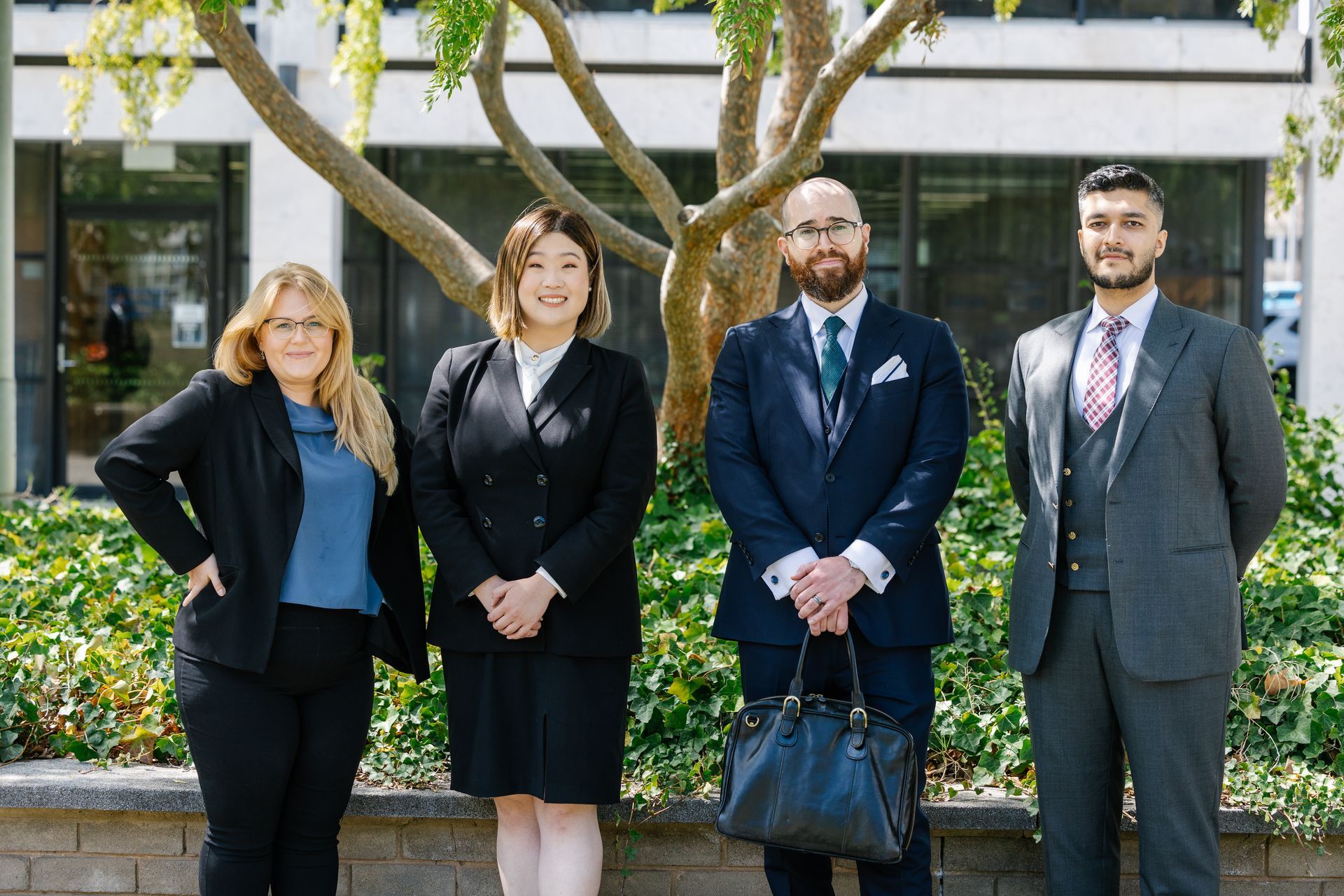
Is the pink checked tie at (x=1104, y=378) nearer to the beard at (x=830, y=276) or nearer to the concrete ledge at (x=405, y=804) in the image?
the beard at (x=830, y=276)

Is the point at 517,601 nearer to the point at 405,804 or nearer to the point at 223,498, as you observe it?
the point at 223,498

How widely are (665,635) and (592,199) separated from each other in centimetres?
845

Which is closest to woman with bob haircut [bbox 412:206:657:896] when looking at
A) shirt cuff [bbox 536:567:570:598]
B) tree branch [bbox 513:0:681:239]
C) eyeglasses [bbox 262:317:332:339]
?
shirt cuff [bbox 536:567:570:598]

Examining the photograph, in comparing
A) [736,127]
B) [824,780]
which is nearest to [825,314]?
[824,780]

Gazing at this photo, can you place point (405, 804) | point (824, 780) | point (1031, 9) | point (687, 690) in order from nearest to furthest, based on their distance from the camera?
1. point (824, 780)
2. point (405, 804)
3. point (687, 690)
4. point (1031, 9)

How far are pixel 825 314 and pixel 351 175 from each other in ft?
12.6

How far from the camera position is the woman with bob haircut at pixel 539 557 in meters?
3.30

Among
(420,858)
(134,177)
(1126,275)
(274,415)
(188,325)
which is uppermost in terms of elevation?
(134,177)

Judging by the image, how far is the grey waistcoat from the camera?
3.17 m

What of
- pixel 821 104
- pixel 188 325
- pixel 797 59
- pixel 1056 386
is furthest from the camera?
pixel 188 325

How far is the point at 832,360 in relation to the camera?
134 inches

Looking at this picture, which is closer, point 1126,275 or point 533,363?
point 1126,275

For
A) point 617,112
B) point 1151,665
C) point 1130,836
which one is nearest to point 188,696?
point 1151,665

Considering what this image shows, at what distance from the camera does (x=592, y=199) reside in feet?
40.8
